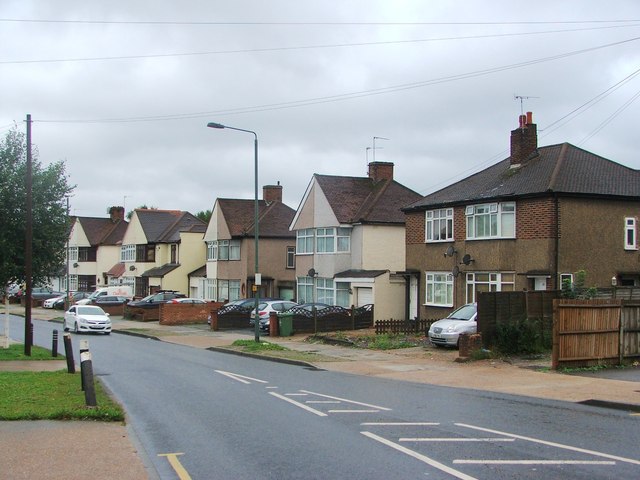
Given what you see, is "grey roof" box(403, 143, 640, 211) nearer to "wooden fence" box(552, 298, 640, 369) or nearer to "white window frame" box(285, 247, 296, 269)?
"wooden fence" box(552, 298, 640, 369)

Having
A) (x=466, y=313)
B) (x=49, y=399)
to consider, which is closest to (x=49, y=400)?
(x=49, y=399)

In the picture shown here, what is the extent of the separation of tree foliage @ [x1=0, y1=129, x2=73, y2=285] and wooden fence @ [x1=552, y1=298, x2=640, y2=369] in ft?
56.6

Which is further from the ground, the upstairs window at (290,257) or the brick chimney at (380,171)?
the brick chimney at (380,171)

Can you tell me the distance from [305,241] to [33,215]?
21.8 metres

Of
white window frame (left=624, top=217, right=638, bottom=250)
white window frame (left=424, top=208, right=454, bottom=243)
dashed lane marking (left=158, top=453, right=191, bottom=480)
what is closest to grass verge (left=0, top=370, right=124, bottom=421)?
dashed lane marking (left=158, top=453, right=191, bottom=480)

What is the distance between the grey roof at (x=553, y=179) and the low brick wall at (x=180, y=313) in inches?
773

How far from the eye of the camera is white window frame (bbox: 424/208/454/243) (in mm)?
31734

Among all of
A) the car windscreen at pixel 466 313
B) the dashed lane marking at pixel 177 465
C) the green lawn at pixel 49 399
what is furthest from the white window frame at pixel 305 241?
the dashed lane marking at pixel 177 465

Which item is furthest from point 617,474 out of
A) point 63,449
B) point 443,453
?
point 63,449

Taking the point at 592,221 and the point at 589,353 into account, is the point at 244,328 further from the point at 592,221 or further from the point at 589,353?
the point at 589,353

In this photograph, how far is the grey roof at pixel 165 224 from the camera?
215ft

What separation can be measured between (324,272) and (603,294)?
22.0 m

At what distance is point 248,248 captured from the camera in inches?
2028

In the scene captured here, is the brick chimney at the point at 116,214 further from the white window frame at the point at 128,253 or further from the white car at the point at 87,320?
the white car at the point at 87,320
